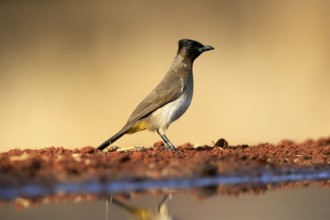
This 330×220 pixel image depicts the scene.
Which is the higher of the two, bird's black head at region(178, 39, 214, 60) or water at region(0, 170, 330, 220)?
bird's black head at region(178, 39, 214, 60)

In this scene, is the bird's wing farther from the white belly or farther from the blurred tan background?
the blurred tan background

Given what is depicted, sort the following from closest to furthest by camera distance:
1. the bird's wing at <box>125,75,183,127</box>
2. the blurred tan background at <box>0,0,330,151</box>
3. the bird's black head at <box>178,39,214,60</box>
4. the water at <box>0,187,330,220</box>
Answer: the water at <box>0,187,330,220</box>, the bird's wing at <box>125,75,183,127</box>, the bird's black head at <box>178,39,214,60</box>, the blurred tan background at <box>0,0,330,151</box>

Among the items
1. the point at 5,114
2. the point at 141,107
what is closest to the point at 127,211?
the point at 141,107

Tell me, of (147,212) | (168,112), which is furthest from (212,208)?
(168,112)

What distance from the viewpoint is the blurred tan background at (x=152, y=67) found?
49.7 ft

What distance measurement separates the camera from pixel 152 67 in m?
15.5

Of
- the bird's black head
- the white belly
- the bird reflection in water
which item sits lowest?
the bird reflection in water

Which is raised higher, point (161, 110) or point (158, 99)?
point (158, 99)

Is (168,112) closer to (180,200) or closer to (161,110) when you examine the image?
(161,110)

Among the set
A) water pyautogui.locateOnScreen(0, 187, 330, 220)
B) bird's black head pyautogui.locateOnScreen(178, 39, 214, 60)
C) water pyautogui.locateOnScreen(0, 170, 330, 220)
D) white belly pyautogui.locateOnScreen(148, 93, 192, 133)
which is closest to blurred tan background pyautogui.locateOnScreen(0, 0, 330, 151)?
bird's black head pyautogui.locateOnScreen(178, 39, 214, 60)

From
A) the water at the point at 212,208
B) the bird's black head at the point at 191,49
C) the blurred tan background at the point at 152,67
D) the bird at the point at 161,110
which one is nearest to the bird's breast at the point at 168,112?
the bird at the point at 161,110

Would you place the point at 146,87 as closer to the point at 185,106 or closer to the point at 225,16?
the point at 225,16

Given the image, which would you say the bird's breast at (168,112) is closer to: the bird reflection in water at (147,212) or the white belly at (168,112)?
the white belly at (168,112)

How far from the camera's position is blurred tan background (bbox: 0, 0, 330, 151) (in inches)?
596
